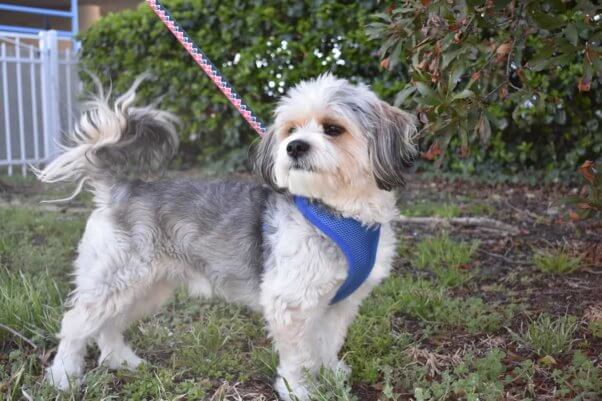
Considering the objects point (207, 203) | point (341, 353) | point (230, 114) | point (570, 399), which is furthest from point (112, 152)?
point (230, 114)

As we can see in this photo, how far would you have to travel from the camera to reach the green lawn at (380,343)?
3.03 metres

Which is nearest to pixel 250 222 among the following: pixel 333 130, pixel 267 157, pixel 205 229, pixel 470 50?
pixel 205 229

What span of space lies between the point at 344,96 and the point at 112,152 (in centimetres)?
127

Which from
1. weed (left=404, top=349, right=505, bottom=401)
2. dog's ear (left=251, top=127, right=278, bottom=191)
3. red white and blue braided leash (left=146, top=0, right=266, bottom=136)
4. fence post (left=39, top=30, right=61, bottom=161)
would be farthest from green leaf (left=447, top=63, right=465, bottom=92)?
fence post (left=39, top=30, right=61, bottom=161)

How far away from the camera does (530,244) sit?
5.27 m

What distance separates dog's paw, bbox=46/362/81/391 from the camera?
9.95ft

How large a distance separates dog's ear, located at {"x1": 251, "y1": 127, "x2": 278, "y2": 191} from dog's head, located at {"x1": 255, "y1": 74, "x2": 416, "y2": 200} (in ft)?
0.26

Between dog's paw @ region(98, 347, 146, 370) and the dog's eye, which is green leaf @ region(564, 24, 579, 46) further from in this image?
dog's paw @ region(98, 347, 146, 370)

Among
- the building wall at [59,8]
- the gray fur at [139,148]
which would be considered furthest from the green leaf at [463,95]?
the building wall at [59,8]

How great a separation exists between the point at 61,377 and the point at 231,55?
573 centimetres

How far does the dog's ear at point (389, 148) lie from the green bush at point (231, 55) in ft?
14.0

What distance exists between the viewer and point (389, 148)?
2920mm

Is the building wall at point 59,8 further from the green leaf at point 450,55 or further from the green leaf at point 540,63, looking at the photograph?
the green leaf at point 540,63

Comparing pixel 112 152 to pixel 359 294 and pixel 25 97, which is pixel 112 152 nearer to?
pixel 359 294
